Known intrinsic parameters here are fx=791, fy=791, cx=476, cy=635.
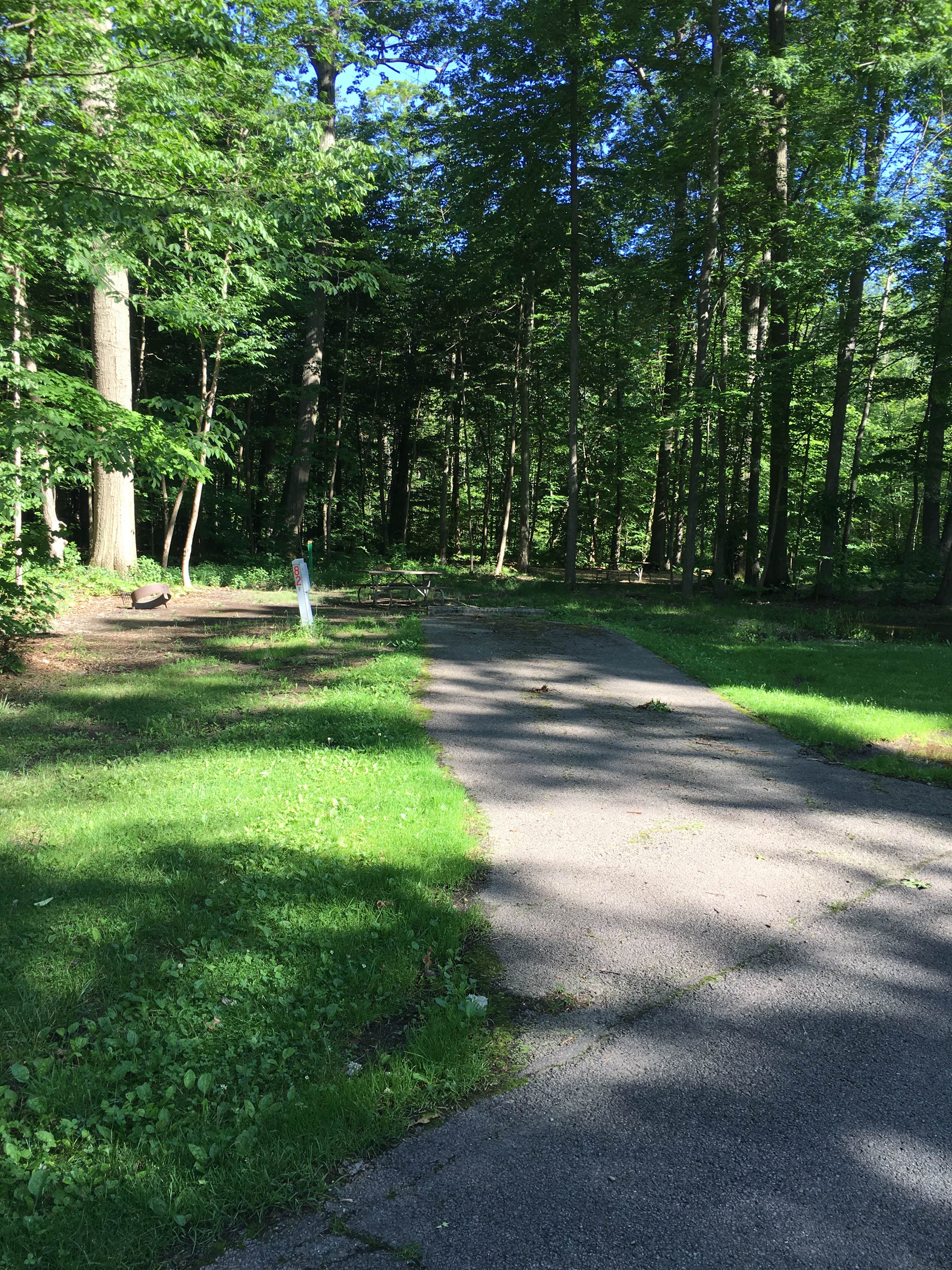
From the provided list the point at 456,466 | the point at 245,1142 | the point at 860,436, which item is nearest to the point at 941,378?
the point at 860,436

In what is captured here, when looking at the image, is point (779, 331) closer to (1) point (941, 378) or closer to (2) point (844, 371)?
(2) point (844, 371)

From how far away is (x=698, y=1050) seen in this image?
2939mm

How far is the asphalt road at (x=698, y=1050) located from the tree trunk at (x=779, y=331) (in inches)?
571

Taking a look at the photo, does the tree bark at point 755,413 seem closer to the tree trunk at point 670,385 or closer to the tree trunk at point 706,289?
the tree trunk at point 706,289

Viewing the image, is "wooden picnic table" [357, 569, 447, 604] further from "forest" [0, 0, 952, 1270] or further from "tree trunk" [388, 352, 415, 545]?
"tree trunk" [388, 352, 415, 545]

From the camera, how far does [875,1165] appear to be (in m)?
2.39

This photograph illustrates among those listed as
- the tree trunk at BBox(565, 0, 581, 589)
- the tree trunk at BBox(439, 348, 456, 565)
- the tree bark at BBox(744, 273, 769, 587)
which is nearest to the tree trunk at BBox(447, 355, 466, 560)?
the tree trunk at BBox(439, 348, 456, 565)

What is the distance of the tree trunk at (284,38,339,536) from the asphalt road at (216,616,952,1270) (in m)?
18.5

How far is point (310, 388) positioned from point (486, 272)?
20.9ft

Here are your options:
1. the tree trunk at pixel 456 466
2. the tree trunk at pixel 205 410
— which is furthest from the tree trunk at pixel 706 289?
the tree trunk at pixel 456 466

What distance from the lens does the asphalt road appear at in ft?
7.02

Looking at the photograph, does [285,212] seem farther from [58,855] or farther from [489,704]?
[58,855]

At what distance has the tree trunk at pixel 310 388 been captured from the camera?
22.6m

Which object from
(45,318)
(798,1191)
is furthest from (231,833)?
(45,318)
